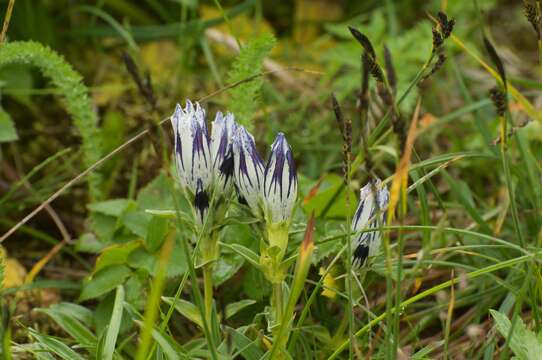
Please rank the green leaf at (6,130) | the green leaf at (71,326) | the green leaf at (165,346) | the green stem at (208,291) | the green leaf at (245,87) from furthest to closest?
the green leaf at (6,130), the green leaf at (245,87), the green leaf at (71,326), the green stem at (208,291), the green leaf at (165,346)

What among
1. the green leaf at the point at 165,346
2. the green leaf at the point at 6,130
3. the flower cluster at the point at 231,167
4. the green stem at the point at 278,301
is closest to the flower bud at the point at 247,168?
the flower cluster at the point at 231,167

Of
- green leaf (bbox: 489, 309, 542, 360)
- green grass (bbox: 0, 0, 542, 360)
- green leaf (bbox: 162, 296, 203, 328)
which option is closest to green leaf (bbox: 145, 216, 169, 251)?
green grass (bbox: 0, 0, 542, 360)

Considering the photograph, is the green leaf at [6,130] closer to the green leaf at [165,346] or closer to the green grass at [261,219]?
the green grass at [261,219]

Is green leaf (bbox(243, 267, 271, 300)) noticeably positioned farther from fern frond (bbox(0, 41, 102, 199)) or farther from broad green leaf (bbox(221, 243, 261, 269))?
fern frond (bbox(0, 41, 102, 199))

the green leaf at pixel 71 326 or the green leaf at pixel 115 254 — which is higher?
the green leaf at pixel 115 254

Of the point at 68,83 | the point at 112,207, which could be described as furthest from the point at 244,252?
the point at 68,83

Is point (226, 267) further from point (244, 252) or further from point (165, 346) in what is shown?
point (165, 346)

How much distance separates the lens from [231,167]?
1376mm

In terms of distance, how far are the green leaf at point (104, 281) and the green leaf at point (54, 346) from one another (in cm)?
27

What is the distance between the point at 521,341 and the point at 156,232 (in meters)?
0.78

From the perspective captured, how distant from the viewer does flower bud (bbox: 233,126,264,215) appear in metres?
1.35

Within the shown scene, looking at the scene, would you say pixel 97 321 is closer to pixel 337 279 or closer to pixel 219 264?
pixel 219 264

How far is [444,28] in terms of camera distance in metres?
1.29

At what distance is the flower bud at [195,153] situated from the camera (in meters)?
1.36
